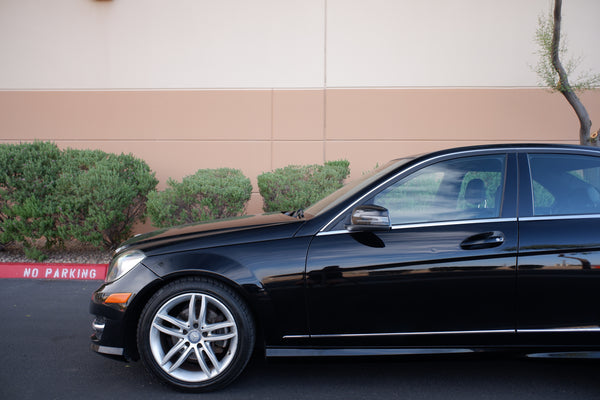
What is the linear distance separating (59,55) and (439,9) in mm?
6944

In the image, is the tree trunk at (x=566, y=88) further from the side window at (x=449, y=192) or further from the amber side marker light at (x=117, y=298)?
the amber side marker light at (x=117, y=298)

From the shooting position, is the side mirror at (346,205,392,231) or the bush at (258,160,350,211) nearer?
the side mirror at (346,205,392,231)

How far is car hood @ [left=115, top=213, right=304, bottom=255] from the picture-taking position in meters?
3.16

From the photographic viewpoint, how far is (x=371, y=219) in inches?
118

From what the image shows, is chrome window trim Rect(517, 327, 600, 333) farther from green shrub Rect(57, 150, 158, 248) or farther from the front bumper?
green shrub Rect(57, 150, 158, 248)

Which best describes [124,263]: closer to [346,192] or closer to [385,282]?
[346,192]

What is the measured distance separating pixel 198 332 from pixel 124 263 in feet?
2.28

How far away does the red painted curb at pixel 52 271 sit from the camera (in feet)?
21.4

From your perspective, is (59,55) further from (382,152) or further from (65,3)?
(382,152)

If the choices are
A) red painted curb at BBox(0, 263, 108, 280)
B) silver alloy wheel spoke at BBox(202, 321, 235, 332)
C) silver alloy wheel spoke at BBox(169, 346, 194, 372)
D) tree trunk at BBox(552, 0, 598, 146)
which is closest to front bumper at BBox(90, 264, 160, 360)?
silver alloy wheel spoke at BBox(169, 346, 194, 372)

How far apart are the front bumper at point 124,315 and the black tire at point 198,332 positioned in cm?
8

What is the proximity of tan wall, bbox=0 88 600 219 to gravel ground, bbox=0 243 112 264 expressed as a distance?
185 cm

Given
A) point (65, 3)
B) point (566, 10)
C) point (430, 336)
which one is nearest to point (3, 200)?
point (65, 3)

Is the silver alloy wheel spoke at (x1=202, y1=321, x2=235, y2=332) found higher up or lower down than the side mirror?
lower down
